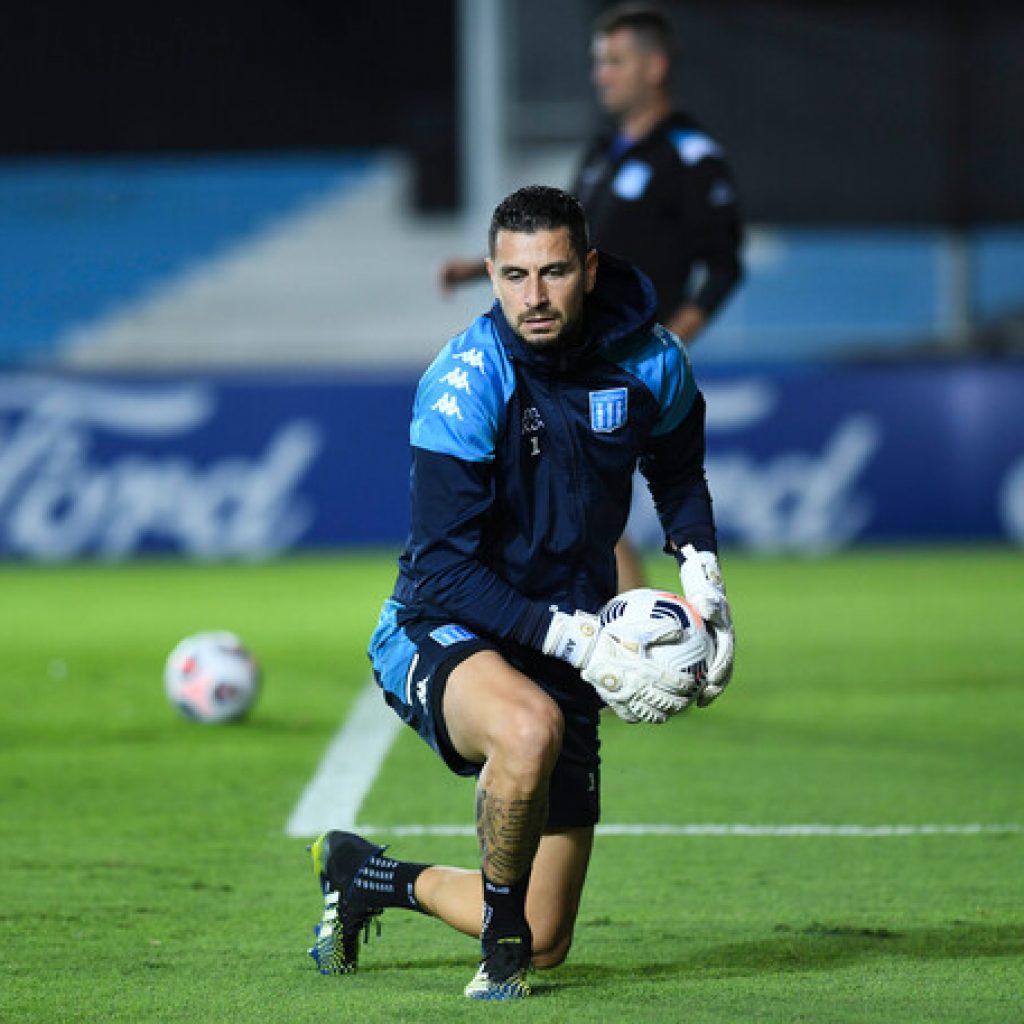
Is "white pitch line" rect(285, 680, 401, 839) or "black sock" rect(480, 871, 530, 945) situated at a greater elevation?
"black sock" rect(480, 871, 530, 945)

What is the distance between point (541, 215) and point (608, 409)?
1.43 ft

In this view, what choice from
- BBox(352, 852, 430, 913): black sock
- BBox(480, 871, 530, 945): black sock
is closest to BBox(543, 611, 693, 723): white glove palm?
BBox(480, 871, 530, 945): black sock

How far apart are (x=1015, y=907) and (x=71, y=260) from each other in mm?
20746

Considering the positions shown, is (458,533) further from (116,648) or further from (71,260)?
(71,260)

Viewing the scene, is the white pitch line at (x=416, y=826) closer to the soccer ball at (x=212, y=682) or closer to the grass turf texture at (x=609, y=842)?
the grass turf texture at (x=609, y=842)

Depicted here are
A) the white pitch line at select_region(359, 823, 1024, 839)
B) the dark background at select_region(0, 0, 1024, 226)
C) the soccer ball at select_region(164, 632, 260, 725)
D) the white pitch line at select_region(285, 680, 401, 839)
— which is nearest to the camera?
the white pitch line at select_region(359, 823, 1024, 839)

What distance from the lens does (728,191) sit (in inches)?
333

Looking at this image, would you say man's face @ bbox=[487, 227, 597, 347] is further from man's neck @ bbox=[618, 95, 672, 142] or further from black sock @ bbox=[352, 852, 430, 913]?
man's neck @ bbox=[618, 95, 672, 142]

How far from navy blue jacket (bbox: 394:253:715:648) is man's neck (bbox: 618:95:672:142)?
12.2 feet

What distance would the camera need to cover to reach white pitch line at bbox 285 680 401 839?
256 inches

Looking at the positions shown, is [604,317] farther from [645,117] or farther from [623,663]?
[645,117]

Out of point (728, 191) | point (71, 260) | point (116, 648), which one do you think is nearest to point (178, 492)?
point (116, 648)

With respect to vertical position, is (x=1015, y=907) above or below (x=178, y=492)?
above

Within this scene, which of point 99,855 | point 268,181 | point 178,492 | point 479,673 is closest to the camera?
point 479,673
